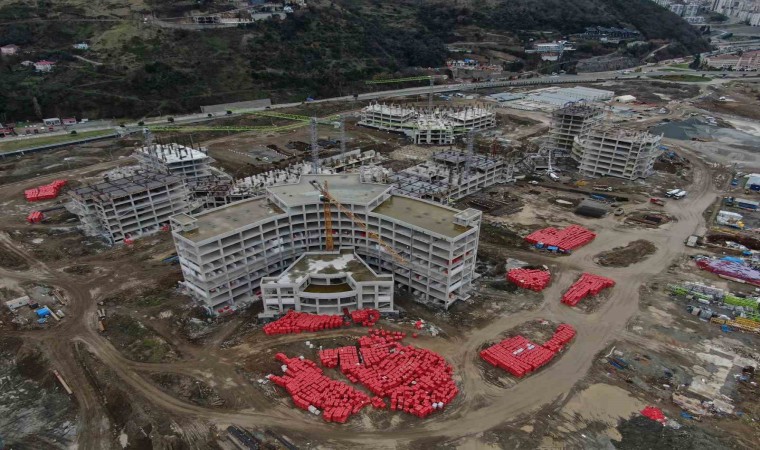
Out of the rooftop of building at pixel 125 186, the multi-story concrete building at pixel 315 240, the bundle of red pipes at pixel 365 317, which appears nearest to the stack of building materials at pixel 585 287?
the multi-story concrete building at pixel 315 240

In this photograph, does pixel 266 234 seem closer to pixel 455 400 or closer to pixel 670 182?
pixel 455 400

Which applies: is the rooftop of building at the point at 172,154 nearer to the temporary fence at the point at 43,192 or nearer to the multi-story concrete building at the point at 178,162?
the multi-story concrete building at the point at 178,162

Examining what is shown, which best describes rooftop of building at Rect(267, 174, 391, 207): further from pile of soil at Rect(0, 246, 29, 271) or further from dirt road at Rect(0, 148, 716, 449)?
pile of soil at Rect(0, 246, 29, 271)

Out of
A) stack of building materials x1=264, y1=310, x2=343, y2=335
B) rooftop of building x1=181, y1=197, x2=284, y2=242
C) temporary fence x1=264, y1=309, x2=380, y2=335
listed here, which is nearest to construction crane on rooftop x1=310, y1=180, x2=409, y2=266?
rooftop of building x1=181, y1=197, x2=284, y2=242

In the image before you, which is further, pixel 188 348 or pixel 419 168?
pixel 419 168

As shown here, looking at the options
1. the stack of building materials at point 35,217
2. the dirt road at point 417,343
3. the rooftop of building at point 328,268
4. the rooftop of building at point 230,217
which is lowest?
the dirt road at point 417,343

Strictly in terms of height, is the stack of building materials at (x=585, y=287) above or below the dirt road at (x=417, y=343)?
above

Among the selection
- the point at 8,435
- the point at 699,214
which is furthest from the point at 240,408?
the point at 699,214
